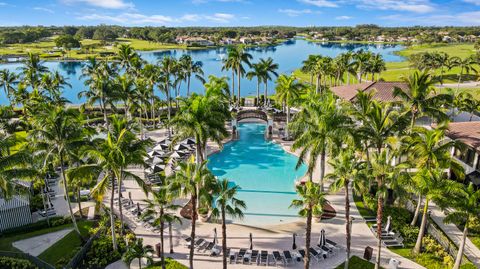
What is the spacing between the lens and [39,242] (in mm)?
27453

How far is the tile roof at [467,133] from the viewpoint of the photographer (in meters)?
32.8

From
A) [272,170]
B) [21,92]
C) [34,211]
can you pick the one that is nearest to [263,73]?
[272,170]

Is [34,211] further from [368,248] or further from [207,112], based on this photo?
[368,248]

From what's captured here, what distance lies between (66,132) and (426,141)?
26009 mm

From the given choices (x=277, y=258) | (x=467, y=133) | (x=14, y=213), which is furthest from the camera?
(x=467, y=133)

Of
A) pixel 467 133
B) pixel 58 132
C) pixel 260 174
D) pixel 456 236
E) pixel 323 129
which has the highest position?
pixel 58 132

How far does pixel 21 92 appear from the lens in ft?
163

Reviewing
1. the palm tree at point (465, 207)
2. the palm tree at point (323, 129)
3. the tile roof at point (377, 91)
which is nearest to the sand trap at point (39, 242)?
the palm tree at point (323, 129)

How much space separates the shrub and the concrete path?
96.1ft

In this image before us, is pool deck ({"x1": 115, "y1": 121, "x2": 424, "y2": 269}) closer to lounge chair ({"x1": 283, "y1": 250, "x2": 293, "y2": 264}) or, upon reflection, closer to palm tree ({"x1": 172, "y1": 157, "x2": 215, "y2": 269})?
lounge chair ({"x1": 283, "y1": 250, "x2": 293, "y2": 264})

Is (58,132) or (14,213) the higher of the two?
(58,132)

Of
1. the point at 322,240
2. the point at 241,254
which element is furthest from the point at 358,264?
the point at 241,254

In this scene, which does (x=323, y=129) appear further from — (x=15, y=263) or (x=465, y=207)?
(x=15, y=263)

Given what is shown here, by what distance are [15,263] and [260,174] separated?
2572 cm
